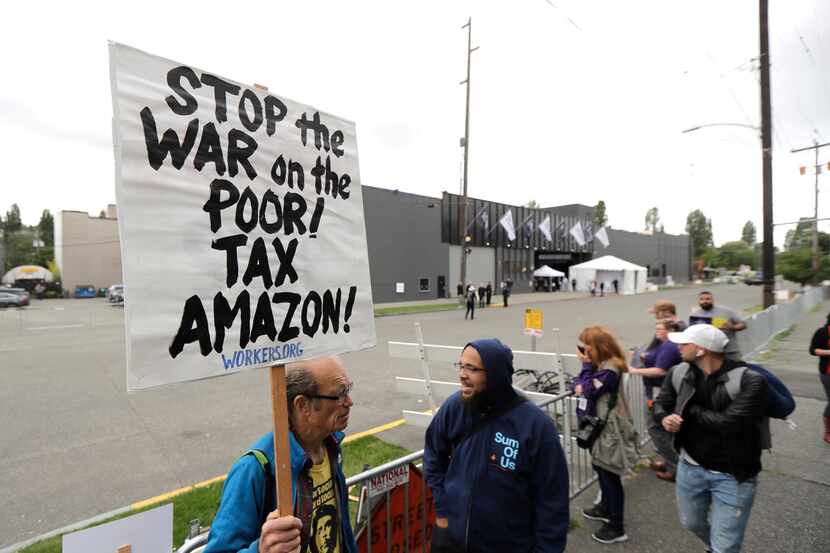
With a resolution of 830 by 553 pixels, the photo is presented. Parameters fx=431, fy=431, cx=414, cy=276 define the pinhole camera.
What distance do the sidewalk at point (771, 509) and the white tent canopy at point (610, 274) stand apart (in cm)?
3794

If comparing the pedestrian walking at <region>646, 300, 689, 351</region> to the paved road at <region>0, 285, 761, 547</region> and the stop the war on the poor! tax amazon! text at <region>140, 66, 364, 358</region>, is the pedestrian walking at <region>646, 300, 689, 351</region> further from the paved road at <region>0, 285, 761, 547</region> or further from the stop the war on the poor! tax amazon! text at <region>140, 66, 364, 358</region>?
the stop the war on the poor! tax amazon! text at <region>140, 66, 364, 358</region>

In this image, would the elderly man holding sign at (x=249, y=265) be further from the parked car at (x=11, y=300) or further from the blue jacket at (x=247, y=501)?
the parked car at (x=11, y=300)

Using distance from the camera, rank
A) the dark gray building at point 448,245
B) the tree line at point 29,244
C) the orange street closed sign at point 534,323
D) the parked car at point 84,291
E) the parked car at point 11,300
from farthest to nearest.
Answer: the tree line at point 29,244
the parked car at point 84,291
the parked car at point 11,300
the dark gray building at point 448,245
the orange street closed sign at point 534,323

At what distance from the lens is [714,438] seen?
2.80 metres

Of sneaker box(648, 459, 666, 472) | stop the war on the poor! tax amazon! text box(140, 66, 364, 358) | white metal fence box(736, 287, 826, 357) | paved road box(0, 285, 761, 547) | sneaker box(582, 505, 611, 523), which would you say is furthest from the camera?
white metal fence box(736, 287, 826, 357)

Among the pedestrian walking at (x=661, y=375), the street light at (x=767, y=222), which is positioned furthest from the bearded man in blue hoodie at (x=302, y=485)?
the street light at (x=767, y=222)

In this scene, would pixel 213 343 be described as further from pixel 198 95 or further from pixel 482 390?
pixel 482 390

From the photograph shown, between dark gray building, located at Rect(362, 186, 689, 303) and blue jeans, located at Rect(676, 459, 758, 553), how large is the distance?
2416 centimetres

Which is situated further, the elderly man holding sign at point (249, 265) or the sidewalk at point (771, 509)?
the sidewalk at point (771, 509)

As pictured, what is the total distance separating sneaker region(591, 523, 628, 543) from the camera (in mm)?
3439

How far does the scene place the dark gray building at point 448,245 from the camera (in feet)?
99.7

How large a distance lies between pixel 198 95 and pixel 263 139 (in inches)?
10.1

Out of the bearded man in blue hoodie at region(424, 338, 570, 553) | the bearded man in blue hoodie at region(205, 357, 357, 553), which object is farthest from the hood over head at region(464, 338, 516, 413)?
the bearded man in blue hoodie at region(205, 357, 357, 553)

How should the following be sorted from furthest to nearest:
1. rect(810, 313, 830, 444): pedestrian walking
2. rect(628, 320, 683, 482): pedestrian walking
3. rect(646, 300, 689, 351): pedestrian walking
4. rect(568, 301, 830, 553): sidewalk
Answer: rect(810, 313, 830, 444): pedestrian walking → rect(646, 300, 689, 351): pedestrian walking → rect(628, 320, 683, 482): pedestrian walking → rect(568, 301, 830, 553): sidewalk
